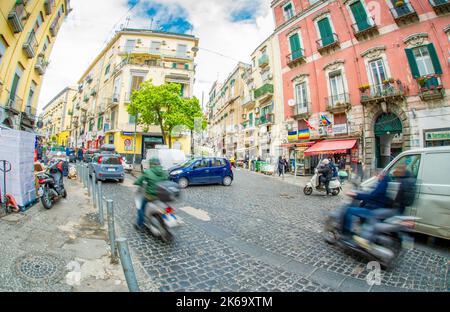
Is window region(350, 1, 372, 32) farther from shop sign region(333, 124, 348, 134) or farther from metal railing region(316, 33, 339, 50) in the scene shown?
shop sign region(333, 124, 348, 134)

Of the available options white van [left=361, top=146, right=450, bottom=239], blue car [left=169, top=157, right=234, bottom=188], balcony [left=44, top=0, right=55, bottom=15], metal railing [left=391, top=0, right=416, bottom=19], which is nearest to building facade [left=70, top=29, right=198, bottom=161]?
balcony [left=44, top=0, right=55, bottom=15]

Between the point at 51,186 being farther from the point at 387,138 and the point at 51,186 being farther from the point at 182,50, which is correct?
the point at 182,50

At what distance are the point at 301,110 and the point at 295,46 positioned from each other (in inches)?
260

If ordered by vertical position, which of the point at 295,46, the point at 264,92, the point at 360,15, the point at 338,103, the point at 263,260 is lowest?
the point at 263,260

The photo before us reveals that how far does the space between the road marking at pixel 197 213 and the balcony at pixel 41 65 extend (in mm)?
19089

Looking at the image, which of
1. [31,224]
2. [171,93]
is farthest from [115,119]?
[31,224]

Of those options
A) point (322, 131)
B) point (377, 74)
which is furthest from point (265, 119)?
point (377, 74)

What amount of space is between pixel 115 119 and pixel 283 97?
2227 cm

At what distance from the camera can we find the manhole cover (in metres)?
2.60

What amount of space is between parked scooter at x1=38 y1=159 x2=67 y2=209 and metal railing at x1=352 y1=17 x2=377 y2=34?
2073 centimetres

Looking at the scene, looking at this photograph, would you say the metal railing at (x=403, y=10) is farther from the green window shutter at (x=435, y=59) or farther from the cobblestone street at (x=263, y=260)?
the cobblestone street at (x=263, y=260)

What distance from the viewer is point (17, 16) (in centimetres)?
1150

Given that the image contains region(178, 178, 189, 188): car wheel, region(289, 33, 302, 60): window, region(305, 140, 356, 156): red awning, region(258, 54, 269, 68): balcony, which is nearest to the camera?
region(178, 178, 189, 188): car wheel

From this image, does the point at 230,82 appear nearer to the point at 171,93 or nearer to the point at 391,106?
the point at 171,93
